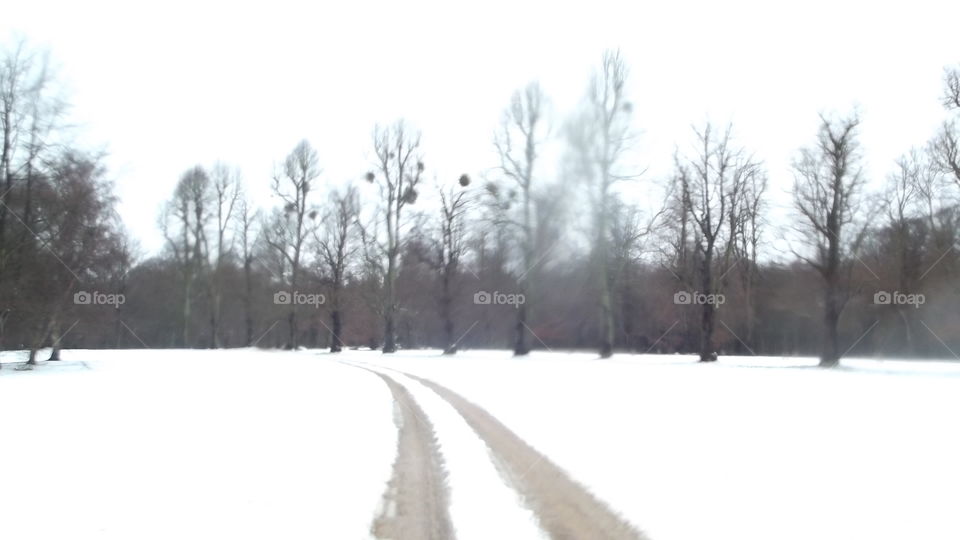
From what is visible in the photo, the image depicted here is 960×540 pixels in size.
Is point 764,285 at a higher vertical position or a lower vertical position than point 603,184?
lower

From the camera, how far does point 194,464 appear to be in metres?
8.75

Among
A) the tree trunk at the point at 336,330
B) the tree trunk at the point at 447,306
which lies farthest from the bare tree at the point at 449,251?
the tree trunk at the point at 336,330

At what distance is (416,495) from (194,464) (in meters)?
3.23

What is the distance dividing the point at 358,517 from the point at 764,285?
1837 inches

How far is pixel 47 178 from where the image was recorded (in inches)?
1214

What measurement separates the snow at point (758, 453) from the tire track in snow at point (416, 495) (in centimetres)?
166

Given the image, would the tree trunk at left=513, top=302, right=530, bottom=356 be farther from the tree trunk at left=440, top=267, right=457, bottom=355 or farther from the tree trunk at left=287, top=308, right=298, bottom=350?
the tree trunk at left=287, top=308, right=298, bottom=350

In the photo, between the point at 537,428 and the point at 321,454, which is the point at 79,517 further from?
the point at 537,428

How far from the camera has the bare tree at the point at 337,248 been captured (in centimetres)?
5538

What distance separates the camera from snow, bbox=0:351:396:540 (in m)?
6.21

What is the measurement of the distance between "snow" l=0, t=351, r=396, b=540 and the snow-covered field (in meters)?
0.03

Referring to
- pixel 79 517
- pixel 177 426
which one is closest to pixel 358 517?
pixel 79 517

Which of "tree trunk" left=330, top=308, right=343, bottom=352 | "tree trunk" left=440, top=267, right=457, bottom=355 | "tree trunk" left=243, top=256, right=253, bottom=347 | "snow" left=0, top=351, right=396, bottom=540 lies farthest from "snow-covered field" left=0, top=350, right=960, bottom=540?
"tree trunk" left=243, top=256, right=253, bottom=347

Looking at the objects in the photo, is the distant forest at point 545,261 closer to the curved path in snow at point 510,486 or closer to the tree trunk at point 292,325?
the tree trunk at point 292,325
